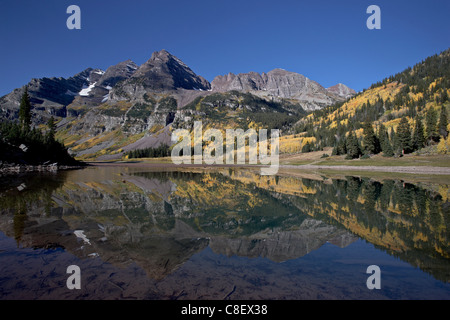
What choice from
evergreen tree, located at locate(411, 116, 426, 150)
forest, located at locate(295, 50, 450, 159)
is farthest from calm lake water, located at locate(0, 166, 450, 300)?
forest, located at locate(295, 50, 450, 159)

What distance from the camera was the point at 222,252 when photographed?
→ 1038 cm

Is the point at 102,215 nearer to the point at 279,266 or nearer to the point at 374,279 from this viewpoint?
the point at 279,266

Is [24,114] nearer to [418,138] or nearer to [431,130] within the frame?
[418,138]

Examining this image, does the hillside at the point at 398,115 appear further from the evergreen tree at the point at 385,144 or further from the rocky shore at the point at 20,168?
the rocky shore at the point at 20,168

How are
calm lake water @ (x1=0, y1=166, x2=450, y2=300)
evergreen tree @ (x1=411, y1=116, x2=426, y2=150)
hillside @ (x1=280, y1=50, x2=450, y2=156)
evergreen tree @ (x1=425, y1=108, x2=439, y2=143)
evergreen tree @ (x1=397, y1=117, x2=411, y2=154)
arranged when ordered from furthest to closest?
hillside @ (x1=280, y1=50, x2=450, y2=156) < evergreen tree @ (x1=397, y1=117, x2=411, y2=154) < evergreen tree @ (x1=411, y1=116, x2=426, y2=150) < evergreen tree @ (x1=425, y1=108, x2=439, y2=143) < calm lake water @ (x1=0, y1=166, x2=450, y2=300)

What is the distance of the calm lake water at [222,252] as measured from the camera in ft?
23.1

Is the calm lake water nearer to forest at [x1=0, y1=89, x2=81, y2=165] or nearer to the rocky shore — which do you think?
the rocky shore

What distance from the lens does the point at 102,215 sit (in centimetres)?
1590

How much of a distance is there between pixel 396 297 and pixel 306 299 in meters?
2.58

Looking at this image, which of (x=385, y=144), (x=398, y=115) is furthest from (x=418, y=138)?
(x=398, y=115)

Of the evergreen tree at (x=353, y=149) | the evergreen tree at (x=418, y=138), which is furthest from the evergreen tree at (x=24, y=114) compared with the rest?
the evergreen tree at (x=418, y=138)

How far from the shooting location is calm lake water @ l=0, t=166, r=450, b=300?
705 cm

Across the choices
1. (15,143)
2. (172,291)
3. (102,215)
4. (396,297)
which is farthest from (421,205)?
(15,143)
